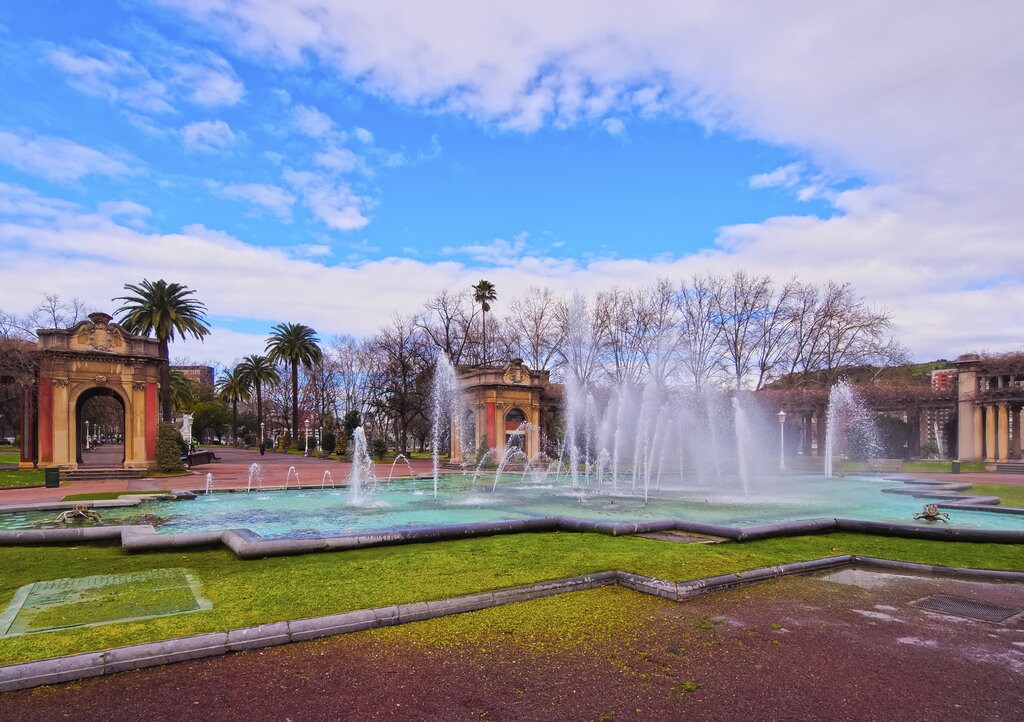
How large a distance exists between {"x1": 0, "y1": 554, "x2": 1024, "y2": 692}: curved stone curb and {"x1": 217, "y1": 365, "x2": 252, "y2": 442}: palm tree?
263 ft

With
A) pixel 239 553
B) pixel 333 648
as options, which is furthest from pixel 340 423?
pixel 333 648

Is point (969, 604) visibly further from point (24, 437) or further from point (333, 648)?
point (24, 437)

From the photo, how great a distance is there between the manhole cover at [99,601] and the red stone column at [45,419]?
25112mm

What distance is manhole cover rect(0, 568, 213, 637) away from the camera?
5816 mm

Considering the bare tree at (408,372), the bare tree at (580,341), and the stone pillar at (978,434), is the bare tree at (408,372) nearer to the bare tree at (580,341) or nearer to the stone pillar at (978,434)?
the bare tree at (580,341)

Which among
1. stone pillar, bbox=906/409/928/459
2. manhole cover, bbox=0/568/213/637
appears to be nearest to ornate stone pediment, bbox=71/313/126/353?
manhole cover, bbox=0/568/213/637

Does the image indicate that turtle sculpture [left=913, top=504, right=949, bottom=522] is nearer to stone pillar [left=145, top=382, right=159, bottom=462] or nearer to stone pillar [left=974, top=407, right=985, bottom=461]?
stone pillar [left=145, top=382, right=159, bottom=462]

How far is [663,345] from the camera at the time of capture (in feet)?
156

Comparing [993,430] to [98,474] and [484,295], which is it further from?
[98,474]

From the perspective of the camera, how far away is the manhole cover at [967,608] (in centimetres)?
648

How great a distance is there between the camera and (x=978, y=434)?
41.6 meters

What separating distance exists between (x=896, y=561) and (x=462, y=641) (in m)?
6.78

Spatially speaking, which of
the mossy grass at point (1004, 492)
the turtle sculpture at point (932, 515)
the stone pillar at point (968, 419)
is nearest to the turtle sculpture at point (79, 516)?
the turtle sculpture at point (932, 515)

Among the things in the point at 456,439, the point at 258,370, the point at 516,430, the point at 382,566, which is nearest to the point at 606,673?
the point at 382,566
